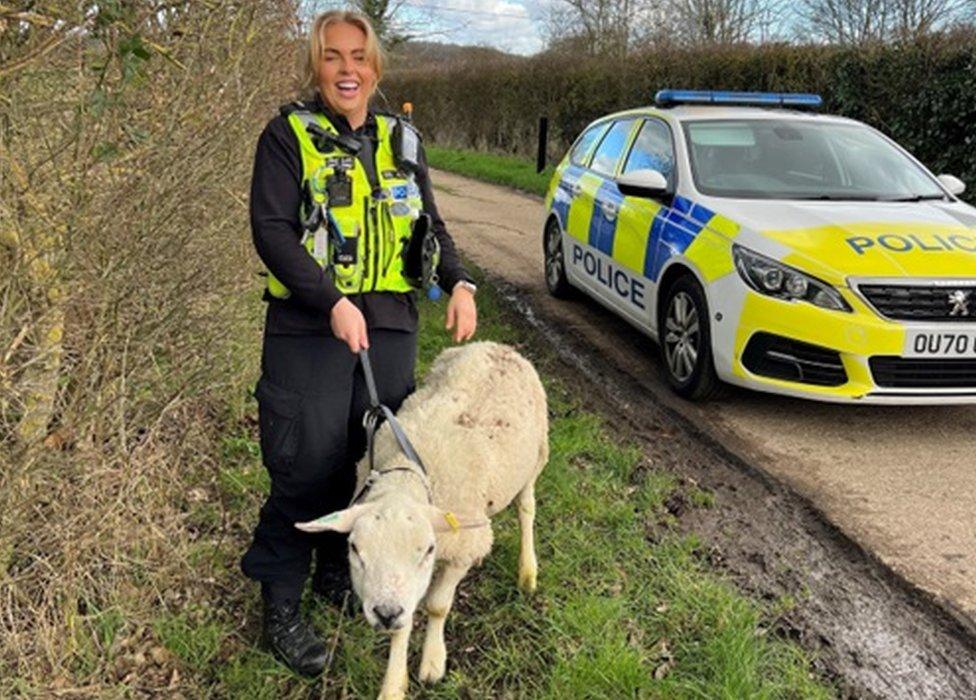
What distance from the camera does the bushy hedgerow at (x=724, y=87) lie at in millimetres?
10727

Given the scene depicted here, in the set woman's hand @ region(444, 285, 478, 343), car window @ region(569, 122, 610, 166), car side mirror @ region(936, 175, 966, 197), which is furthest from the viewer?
car window @ region(569, 122, 610, 166)

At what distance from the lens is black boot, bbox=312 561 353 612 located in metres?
3.41

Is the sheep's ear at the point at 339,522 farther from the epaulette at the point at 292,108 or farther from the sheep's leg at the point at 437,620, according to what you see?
the epaulette at the point at 292,108

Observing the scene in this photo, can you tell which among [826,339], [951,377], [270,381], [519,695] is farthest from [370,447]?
[951,377]

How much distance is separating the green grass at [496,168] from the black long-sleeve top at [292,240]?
14.3 m

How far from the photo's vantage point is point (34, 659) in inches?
108

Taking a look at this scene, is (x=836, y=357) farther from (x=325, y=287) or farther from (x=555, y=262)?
(x=555, y=262)

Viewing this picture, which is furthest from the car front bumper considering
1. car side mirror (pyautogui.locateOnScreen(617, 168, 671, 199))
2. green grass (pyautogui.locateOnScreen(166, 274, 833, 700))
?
green grass (pyautogui.locateOnScreen(166, 274, 833, 700))

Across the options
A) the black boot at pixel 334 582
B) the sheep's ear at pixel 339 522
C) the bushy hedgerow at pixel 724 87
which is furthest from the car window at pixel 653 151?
the bushy hedgerow at pixel 724 87

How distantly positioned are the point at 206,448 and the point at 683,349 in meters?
3.04

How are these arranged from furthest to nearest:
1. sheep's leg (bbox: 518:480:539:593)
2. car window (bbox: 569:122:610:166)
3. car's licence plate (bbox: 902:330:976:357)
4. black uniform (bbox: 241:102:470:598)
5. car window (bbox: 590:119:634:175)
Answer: car window (bbox: 569:122:610:166) → car window (bbox: 590:119:634:175) → car's licence plate (bbox: 902:330:976:357) → sheep's leg (bbox: 518:480:539:593) → black uniform (bbox: 241:102:470:598)

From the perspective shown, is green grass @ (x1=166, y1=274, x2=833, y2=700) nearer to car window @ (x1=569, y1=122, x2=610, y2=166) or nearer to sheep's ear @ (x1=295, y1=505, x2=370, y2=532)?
sheep's ear @ (x1=295, y1=505, x2=370, y2=532)

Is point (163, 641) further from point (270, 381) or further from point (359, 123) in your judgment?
point (359, 123)

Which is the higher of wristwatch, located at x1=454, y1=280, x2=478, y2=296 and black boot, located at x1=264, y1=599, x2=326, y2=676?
wristwatch, located at x1=454, y1=280, x2=478, y2=296
